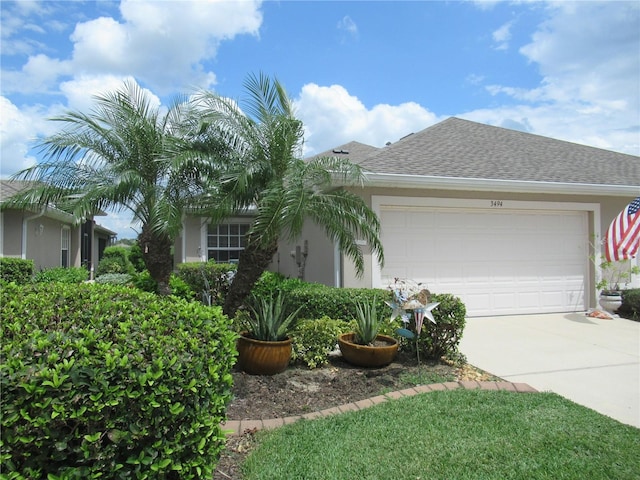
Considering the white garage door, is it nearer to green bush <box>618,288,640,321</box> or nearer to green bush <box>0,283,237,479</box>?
green bush <box>618,288,640,321</box>

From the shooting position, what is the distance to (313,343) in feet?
18.5

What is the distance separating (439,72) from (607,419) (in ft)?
27.4

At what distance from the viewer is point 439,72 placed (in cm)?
993

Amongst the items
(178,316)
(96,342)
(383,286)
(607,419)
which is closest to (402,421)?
(607,419)

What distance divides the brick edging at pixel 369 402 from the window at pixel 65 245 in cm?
1752

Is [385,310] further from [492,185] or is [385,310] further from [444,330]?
[492,185]

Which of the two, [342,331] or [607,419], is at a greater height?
[342,331]

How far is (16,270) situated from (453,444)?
12104mm

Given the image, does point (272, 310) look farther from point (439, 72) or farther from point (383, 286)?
point (439, 72)

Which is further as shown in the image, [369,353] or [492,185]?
[492,185]

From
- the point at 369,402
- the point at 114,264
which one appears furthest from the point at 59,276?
the point at 369,402

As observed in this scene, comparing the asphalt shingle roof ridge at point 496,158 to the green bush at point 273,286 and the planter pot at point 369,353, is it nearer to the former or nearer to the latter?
the green bush at point 273,286

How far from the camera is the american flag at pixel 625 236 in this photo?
9039 millimetres

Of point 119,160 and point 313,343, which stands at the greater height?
point 119,160
